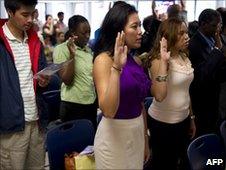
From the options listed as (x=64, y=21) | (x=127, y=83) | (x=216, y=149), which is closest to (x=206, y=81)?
(x=216, y=149)

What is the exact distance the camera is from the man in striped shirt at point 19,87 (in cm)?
185

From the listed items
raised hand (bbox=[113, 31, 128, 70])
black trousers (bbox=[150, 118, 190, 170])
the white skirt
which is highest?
raised hand (bbox=[113, 31, 128, 70])

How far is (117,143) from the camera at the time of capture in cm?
173

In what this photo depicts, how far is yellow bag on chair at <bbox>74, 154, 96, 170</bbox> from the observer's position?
74.0 inches

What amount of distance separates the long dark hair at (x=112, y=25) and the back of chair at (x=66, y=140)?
0.57 meters

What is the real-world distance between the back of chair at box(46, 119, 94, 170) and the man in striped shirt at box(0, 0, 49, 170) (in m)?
0.11

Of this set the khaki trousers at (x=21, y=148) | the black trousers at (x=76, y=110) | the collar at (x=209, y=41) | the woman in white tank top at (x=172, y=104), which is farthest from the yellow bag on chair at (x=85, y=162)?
the collar at (x=209, y=41)

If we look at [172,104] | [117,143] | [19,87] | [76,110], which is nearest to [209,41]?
[172,104]

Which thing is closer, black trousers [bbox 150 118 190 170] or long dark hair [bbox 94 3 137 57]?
long dark hair [bbox 94 3 137 57]

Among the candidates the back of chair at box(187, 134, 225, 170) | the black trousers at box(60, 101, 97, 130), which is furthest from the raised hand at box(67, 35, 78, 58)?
the back of chair at box(187, 134, 225, 170)

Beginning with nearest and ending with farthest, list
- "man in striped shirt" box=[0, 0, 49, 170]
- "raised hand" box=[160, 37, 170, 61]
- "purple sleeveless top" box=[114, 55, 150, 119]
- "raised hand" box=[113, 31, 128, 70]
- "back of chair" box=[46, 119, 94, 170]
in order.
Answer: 1. "raised hand" box=[113, 31, 128, 70]
2. "purple sleeveless top" box=[114, 55, 150, 119]
3. "man in striped shirt" box=[0, 0, 49, 170]
4. "back of chair" box=[46, 119, 94, 170]
5. "raised hand" box=[160, 37, 170, 61]

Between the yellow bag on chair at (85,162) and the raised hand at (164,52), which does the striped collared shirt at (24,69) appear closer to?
the yellow bag on chair at (85,162)

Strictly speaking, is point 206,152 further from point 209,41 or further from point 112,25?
point 209,41

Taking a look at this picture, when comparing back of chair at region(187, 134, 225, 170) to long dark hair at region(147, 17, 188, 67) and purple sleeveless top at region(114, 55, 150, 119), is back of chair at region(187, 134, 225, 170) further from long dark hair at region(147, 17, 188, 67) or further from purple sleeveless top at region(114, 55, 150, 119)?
long dark hair at region(147, 17, 188, 67)
